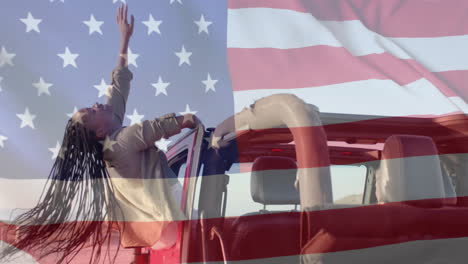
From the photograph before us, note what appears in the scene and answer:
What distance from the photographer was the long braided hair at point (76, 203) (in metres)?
2.87

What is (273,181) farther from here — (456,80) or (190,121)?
(456,80)

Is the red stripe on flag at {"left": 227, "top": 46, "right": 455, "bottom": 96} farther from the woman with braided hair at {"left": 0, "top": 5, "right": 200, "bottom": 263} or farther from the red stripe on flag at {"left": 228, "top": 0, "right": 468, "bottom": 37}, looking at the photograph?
the woman with braided hair at {"left": 0, "top": 5, "right": 200, "bottom": 263}

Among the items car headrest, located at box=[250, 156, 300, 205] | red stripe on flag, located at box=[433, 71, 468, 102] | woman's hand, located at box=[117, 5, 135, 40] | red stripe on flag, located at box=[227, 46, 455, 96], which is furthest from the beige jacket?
red stripe on flag, located at box=[433, 71, 468, 102]

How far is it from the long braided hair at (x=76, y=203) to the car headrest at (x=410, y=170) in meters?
1.57

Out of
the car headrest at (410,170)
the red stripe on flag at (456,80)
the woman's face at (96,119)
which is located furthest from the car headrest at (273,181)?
the red stripe on flag at (456,80)

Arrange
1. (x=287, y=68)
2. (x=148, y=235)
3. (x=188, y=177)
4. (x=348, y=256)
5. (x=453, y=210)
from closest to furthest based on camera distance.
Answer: (x=348, y=256), (x=453, y=210), (x=188, y=177), (x=148, y=235), (x=287, y=68)

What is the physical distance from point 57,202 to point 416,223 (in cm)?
199

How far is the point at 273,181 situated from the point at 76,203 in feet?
3.77

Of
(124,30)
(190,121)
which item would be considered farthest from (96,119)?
(124,30)

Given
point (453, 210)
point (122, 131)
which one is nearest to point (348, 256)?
point (453, 210)

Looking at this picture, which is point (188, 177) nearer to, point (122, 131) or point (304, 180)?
point (122, 131)

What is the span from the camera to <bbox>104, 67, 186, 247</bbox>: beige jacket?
9.18 feet

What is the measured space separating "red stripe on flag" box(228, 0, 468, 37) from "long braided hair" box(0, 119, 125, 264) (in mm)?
2735

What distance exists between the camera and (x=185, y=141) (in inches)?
116
